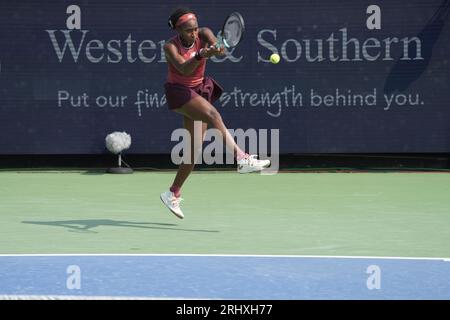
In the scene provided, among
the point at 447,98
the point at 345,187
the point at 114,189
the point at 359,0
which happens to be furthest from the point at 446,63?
the point at 114,189

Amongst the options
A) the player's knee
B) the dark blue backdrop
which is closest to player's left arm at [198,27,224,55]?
the player's knee

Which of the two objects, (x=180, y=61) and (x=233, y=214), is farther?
(x=233, y=214)

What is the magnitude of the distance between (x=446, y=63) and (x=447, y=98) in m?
0.53

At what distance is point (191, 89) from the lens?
8828 millimetres

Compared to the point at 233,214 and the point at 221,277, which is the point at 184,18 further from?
the point at 221,277

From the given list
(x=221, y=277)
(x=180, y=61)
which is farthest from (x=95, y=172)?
(x=221, y=277)

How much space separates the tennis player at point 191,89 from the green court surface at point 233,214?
0.59m

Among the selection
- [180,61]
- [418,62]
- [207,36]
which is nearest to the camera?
[180,61]

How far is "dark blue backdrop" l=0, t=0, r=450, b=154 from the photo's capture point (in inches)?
568

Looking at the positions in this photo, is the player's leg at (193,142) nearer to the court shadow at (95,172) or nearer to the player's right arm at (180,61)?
the player's right arm at (180,61)

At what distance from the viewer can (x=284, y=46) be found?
14.5 m

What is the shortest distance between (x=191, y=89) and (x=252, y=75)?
5807 mm

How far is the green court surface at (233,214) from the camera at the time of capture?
773 cm
